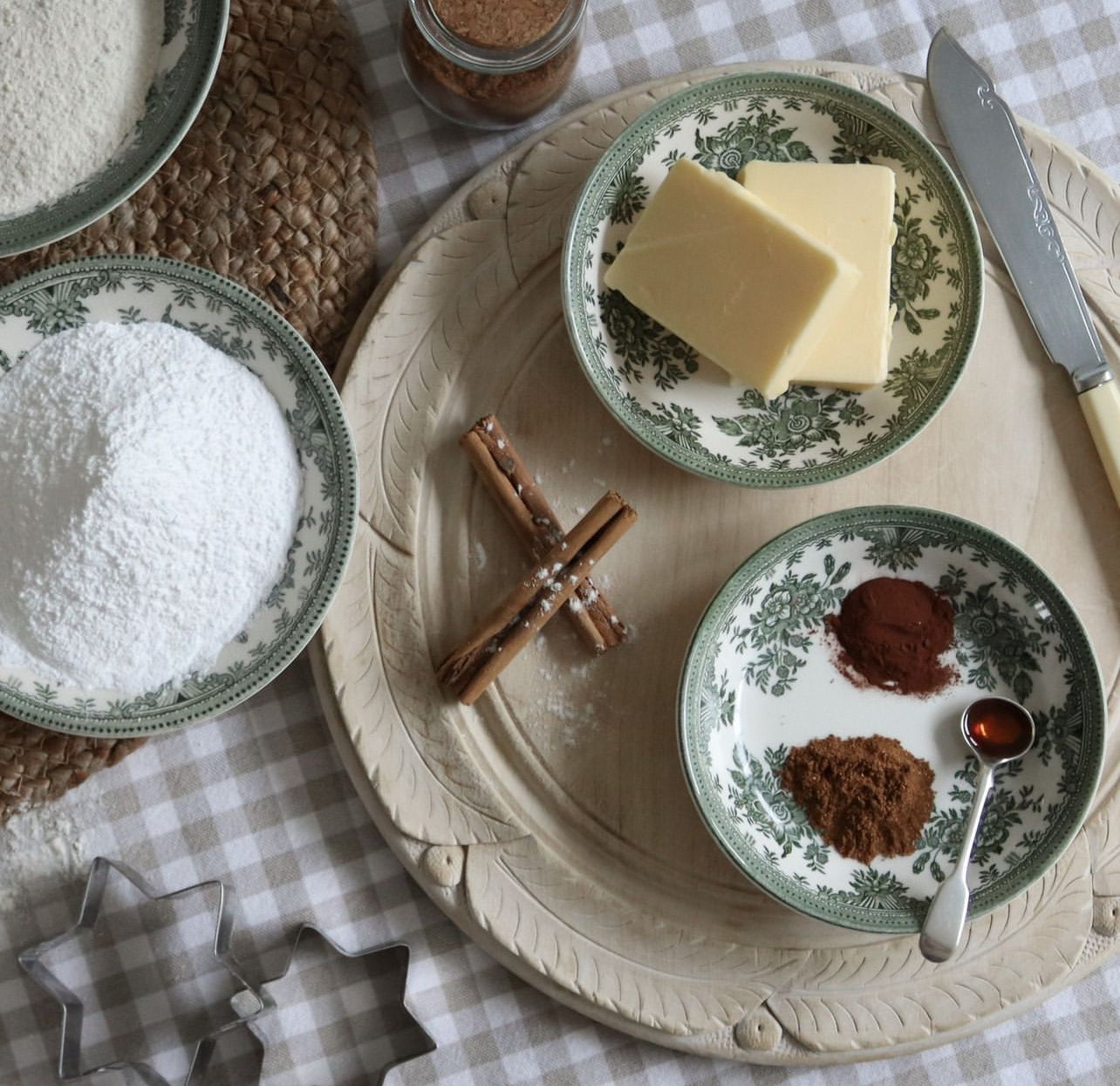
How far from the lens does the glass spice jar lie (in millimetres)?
1018

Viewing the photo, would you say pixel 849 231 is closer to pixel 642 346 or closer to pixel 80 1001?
pixel 642 346

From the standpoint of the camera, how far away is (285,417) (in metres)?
1.08

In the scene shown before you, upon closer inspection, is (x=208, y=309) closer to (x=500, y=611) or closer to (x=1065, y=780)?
(x=500, y=611)

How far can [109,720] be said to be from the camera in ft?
3.35

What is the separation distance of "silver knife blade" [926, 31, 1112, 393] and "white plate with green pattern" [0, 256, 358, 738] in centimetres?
75

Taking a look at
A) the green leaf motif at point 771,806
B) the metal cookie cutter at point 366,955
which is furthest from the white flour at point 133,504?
the green leaf motif at point 771,806

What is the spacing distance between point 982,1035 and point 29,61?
1459 mm

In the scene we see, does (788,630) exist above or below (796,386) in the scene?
below

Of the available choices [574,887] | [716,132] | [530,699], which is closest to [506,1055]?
[574,887]

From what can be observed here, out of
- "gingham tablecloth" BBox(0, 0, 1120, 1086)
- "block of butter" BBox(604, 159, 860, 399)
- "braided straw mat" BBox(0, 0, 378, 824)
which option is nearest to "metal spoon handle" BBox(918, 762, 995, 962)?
"gingham tablecloth" BBox(0, 0, 1120, 1086)

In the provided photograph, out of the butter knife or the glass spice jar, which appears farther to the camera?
the butter knife

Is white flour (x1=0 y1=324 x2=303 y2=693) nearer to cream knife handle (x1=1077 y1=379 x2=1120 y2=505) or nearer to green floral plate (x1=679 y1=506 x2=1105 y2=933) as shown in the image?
green floral plate (x1=679 y1=506 x2=1105 y2=933)

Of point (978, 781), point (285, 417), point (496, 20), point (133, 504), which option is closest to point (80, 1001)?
point (133, 504)

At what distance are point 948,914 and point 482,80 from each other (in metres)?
0.99
